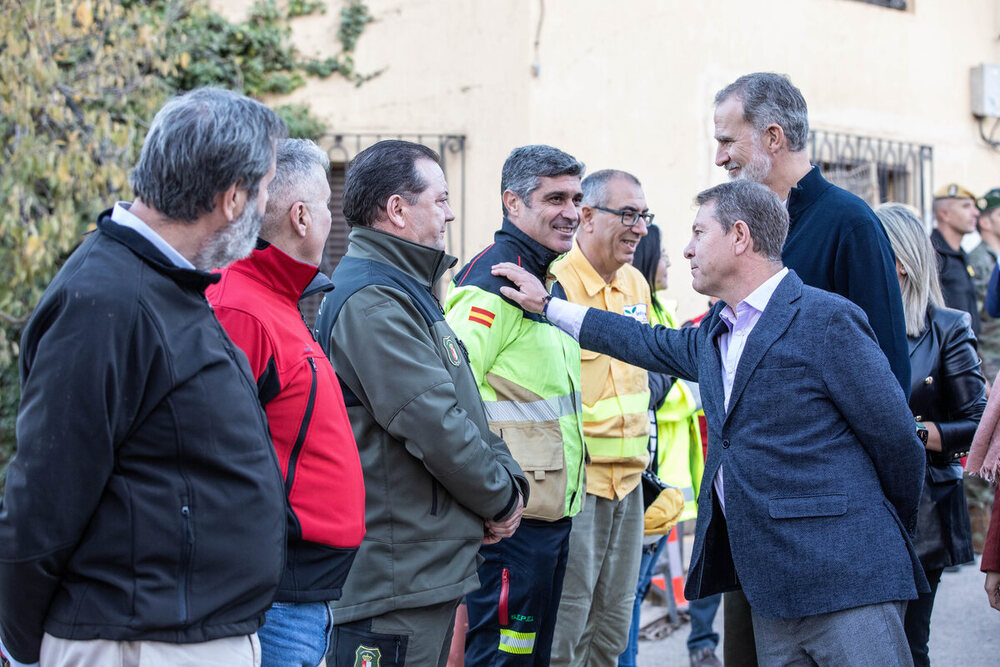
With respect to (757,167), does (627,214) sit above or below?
below

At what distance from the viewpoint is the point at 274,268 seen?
7.88ft

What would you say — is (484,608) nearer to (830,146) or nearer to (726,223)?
(726,223)

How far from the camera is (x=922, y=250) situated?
3.96 metres

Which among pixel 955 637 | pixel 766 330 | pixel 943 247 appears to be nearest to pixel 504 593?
pixel 766 330

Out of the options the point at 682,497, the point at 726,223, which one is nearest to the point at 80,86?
the point at 682,497

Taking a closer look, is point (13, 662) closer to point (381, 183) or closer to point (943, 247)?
point (381, 183)

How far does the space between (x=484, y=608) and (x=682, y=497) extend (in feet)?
5.60

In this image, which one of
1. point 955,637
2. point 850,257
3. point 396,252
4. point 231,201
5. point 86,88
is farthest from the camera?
point 86,88

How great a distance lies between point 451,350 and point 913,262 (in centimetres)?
203

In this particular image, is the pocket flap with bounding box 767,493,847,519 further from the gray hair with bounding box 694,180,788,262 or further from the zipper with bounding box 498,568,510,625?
the zipper with bounding box 498,568,510,625

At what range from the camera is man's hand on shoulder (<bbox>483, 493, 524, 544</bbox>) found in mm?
2914

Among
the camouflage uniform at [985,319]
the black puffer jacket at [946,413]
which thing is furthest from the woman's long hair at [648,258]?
the camouflage uniform at [985,319]

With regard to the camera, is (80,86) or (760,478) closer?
(760,478)

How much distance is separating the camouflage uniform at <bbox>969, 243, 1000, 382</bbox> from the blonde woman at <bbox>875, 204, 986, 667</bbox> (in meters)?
3.31
